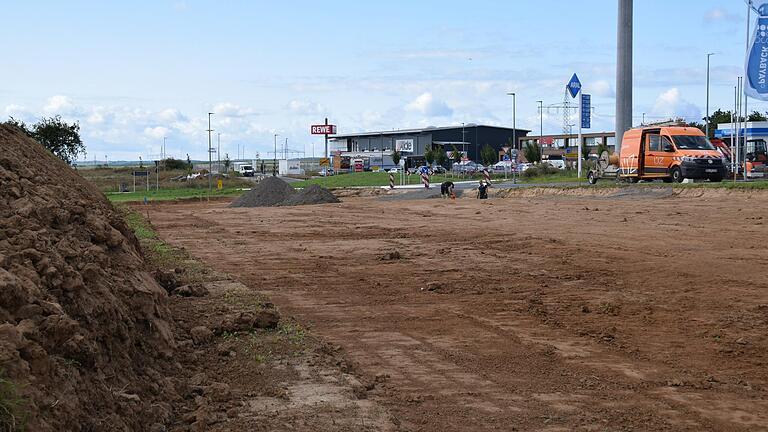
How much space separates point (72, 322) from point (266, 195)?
3996cm

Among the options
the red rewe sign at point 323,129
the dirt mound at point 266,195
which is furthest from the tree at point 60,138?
the red rewe sign at point 323,129

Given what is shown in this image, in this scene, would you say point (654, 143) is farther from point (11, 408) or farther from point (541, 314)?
point (11, 408)

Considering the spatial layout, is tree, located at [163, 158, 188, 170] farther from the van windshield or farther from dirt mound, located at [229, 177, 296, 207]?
the van windshield

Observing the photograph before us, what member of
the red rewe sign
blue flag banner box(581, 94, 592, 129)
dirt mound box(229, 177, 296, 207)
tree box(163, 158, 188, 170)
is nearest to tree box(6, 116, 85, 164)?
dirt mound box(229, 177, 296, 207)

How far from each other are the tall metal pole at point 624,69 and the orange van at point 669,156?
44.4 ft

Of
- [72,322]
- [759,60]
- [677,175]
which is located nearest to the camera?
[72,322]

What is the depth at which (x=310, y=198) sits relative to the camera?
143 ft

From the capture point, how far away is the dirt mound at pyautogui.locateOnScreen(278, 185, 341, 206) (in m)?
43.5

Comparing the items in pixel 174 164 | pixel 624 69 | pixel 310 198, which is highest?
pixel 624 69

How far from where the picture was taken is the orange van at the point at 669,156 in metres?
35.6

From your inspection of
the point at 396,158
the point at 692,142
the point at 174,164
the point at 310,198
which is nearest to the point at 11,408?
the point at 692,142

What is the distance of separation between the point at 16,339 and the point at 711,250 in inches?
547

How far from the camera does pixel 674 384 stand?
23.5 feet

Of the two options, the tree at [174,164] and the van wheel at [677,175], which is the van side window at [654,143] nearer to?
the van wheel at [677,175]
